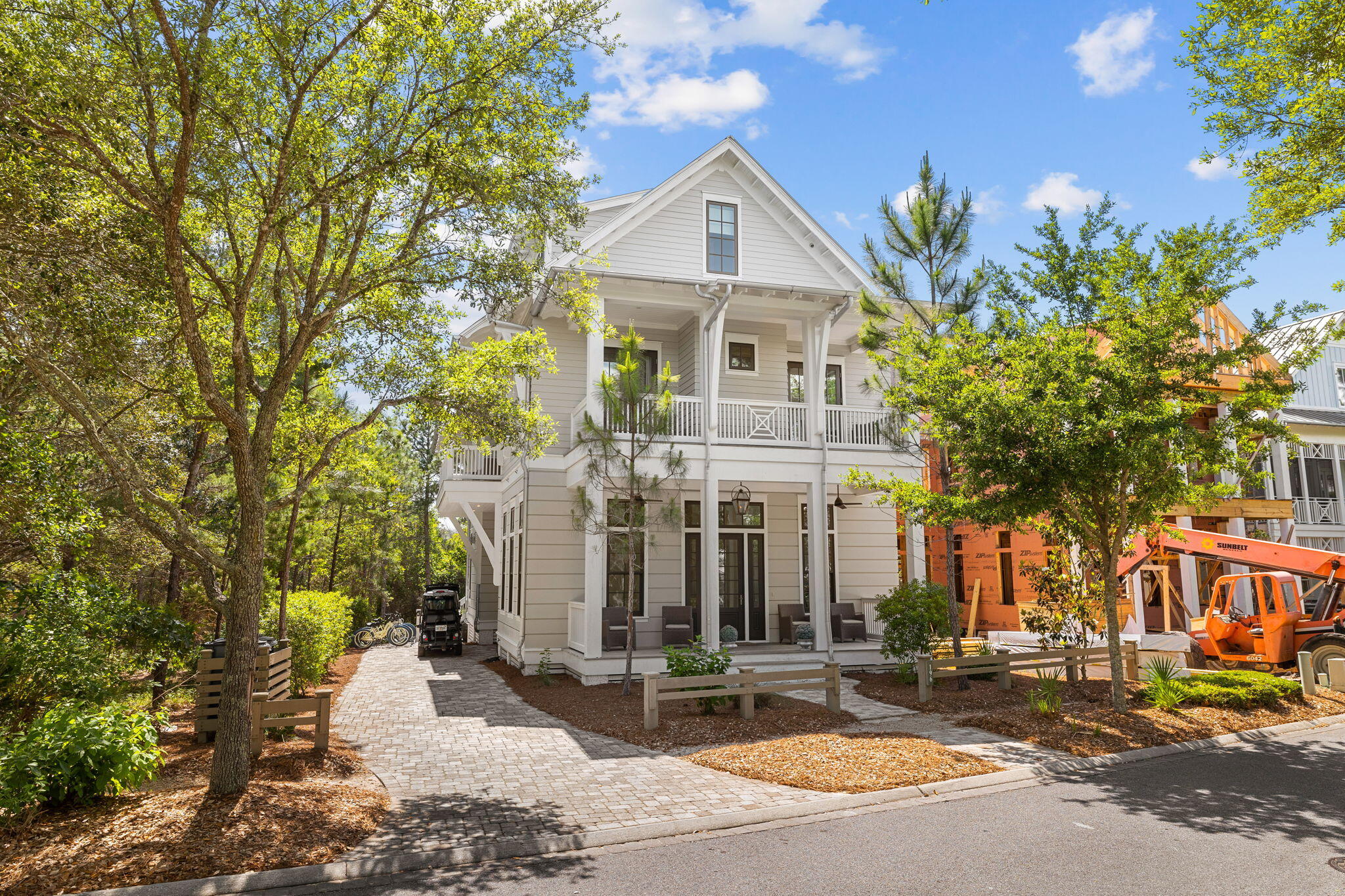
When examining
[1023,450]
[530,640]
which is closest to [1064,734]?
[1023,450]

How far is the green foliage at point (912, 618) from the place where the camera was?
1305 cm

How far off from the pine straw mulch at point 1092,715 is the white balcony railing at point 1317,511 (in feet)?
50.1

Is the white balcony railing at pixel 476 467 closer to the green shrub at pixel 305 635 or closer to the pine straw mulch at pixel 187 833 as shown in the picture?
the green shrub at pixel 305 635

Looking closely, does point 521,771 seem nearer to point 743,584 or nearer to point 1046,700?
point 1046,700

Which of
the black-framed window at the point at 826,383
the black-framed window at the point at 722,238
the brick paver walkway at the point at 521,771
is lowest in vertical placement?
the brick paver walkway at the point at 521,771

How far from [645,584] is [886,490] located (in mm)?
5413

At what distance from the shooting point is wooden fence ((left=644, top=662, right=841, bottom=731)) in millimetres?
9711

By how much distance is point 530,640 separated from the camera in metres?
14.7

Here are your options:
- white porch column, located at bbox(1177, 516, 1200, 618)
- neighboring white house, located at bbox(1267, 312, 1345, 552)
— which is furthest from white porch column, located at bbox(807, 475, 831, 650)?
neighboring white house, located at bbox(1267, 312, 1345, 552)

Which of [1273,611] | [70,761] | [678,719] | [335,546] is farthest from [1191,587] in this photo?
[335,546]

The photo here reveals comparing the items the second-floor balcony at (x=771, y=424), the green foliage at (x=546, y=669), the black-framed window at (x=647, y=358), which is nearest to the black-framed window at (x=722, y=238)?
the black-framed window at (x=647, y=358)

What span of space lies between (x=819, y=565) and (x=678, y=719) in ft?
15.6

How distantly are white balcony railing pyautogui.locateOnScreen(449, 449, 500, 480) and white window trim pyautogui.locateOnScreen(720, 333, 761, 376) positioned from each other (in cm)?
563

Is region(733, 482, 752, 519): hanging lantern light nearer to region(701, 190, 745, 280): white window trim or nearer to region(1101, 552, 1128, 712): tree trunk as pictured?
region(701, 190, 745, 280): white window trim
